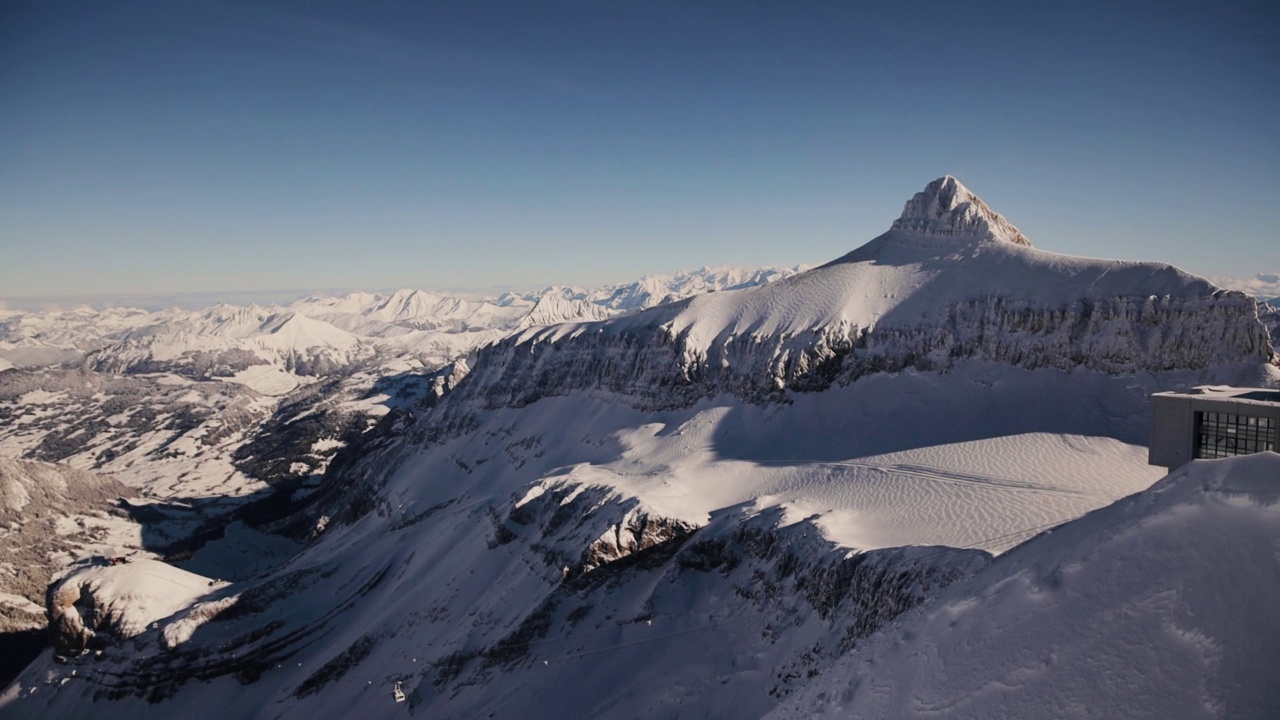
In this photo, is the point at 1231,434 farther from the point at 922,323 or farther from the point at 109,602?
the point at 109,602

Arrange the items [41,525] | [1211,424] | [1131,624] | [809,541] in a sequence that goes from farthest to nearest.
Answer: [41,525]
[809,541]
[1211,424]
[1131,624]

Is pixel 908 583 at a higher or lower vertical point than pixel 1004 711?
lower

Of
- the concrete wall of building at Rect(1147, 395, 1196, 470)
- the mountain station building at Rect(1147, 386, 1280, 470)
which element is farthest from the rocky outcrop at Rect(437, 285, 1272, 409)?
the concrete wall of building at Rect(1147, 395, 1196, 470)

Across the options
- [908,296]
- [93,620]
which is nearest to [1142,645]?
[908,296]

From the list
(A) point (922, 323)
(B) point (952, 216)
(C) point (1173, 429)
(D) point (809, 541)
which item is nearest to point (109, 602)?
(D) point (809, 541)

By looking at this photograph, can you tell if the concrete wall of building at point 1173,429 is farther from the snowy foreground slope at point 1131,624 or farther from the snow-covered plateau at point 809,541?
the snowy foreground slope at point 1131,624

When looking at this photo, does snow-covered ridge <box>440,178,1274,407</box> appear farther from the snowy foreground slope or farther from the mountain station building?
the snowy foreground slope

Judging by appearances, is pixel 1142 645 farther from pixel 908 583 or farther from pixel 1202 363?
pixel 1202 363
